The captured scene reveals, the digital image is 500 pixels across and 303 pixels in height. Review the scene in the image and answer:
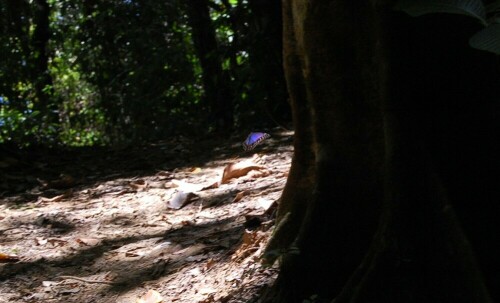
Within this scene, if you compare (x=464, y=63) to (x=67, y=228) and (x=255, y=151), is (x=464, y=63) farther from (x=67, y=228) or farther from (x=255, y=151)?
(x=255, y=151)

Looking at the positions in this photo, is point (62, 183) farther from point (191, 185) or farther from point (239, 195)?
point (239, 195)

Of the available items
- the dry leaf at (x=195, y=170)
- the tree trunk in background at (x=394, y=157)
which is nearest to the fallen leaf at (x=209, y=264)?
the tree trunk in background at (x=394, y=157)

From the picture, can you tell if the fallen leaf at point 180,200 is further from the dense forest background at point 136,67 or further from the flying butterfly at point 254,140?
the dense forest background at point 136,67

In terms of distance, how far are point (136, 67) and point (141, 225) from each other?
19.6 ft

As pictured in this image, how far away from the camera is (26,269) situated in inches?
167

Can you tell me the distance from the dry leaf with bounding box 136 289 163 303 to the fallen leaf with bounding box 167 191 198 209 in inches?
62.3

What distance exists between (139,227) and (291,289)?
2.19m

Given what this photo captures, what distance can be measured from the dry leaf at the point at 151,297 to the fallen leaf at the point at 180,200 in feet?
5.19

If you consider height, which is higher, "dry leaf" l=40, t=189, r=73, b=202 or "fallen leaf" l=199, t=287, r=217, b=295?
"dry leaf" l=40, t=189, r=73, b=202

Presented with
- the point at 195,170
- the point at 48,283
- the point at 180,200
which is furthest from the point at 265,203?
the point at 195,170

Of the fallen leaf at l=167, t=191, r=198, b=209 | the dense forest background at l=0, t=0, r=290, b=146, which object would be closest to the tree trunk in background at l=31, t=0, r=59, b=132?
the dense forest background at l=0, t=0, r=290, b=146

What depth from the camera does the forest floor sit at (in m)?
3.62

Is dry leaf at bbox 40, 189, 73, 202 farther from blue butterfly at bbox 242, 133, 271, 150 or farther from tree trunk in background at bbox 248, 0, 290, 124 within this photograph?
tree trunk in background at bbox 248, 0, 290, 124

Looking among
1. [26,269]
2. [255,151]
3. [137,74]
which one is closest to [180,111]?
[137,74]
